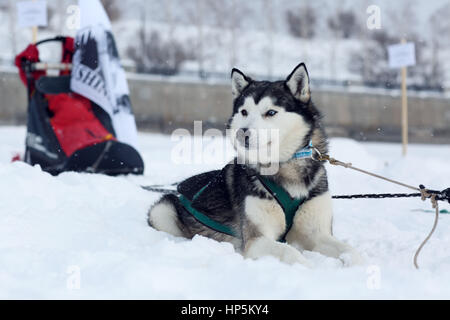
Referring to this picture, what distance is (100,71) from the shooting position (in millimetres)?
5090

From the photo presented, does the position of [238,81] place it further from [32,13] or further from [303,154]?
[32,13]

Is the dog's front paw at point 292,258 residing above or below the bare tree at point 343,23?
below

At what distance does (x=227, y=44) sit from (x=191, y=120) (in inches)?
262

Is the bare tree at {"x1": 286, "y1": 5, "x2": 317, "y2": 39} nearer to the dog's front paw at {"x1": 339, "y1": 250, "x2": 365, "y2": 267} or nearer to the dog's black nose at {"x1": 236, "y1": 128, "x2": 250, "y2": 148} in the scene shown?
the dog's black nose at {"x1": 236, "y1": 128, "x2": 250, "y2": 148}

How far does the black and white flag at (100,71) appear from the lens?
4.99 m

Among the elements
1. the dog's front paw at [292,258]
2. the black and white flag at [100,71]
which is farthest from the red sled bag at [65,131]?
the dog's front paw at [292,258]

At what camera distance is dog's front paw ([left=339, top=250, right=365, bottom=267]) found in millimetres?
2141

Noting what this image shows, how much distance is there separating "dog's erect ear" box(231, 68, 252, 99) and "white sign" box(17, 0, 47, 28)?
5049 mm

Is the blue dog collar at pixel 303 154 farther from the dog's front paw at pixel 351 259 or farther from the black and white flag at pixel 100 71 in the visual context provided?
the black and white flag at pixel 100 71

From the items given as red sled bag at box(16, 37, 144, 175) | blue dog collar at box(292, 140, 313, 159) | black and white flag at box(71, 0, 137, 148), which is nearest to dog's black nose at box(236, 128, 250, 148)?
blue dog collar at box(292, 140, 313, 159)

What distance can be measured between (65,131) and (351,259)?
11.5 ft

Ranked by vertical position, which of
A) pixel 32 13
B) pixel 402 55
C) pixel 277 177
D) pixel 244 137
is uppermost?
pixel 32 13

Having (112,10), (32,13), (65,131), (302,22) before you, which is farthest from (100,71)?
(302,22)
